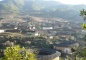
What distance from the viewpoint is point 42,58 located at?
1590 inches

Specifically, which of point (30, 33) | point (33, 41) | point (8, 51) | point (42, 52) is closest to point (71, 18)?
point (30, 33)

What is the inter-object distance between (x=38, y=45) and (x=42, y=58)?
18.5 meters

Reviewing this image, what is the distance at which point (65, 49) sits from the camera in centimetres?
5969

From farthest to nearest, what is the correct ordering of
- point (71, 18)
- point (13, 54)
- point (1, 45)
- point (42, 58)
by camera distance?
point (71, 18)
point (1, 45)
point (42, 58)
point (13, 54)

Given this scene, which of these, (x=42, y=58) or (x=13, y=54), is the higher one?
(x=13, y=54)

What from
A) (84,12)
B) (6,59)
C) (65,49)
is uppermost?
(84,12)

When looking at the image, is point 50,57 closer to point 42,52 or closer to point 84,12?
point 42,52

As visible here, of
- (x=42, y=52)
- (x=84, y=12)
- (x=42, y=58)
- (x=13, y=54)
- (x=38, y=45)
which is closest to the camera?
(x=84, y=12)

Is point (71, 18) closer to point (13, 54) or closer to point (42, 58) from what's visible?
point (42, 58)

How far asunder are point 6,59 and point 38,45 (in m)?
42.5

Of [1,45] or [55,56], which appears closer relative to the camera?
[55,56]

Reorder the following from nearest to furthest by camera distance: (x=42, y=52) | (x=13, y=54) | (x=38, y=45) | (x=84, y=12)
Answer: (x=84, y=12) → (x=13, y=54) → (x=42, y=52) → (x=38, y=45)

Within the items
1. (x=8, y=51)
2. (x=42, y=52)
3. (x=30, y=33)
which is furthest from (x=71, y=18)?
(x=8, y=51)

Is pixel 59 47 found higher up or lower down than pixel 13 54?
lower down
